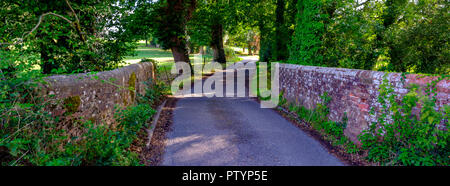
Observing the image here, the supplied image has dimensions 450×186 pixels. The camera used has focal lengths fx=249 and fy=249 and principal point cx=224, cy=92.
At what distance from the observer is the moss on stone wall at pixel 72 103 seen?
13.9 ft

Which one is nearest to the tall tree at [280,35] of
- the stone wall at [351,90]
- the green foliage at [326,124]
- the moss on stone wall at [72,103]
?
the stone wall at [351,90]

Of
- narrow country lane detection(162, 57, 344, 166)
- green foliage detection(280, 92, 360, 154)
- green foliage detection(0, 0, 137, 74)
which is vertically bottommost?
narrow country lane detection(162, 57, 344, 166)

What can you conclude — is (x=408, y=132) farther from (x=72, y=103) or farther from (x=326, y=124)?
(x=72, y=103)

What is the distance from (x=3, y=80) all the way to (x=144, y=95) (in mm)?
6527

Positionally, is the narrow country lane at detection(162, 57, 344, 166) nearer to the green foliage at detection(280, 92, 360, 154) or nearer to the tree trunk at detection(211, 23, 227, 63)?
the green foliage at detection(280, 92, 360, 154)

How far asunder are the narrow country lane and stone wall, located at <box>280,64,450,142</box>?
1009 millimetres

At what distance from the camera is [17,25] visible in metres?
6.92

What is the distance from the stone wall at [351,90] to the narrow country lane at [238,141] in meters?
1.01

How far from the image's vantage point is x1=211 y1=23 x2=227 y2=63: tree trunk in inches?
1176

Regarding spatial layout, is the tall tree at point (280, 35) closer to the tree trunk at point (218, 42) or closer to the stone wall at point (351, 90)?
the stone wall at point (351, 90)

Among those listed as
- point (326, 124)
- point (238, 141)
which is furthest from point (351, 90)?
point (238, 141)

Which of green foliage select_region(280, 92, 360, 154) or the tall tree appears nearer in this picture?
green foliage select_region(280, 92, 360, 154)

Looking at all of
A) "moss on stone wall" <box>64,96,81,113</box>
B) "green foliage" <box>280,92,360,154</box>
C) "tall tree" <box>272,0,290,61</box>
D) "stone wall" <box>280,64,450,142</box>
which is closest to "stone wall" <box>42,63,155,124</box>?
"moss on stone wall" <box>64,96,81,113</box>
